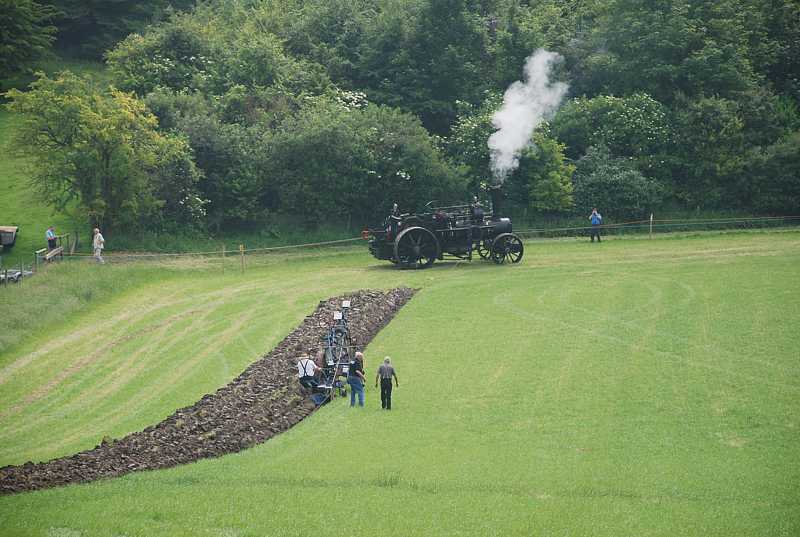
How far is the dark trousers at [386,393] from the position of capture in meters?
22.3

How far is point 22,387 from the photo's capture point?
24859 mm

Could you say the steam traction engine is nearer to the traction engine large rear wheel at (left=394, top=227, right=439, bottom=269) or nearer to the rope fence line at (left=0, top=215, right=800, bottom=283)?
the traction engine large rear wheel at (left=394, top=227, right=439, bottom=269)

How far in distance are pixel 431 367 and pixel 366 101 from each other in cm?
3026

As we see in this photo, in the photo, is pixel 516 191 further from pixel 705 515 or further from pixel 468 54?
pixel 705 515

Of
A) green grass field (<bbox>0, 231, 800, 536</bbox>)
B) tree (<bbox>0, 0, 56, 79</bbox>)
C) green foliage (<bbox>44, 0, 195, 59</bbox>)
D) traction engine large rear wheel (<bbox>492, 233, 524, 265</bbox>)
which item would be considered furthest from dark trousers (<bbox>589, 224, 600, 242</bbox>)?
tree (<bbox>0, 0, 56, 79</bbox>)

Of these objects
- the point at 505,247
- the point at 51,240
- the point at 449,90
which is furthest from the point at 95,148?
the point at 449,90

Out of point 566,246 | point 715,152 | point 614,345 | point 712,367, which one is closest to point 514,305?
point 614,345

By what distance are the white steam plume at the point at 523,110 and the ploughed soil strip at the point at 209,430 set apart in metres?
21.2

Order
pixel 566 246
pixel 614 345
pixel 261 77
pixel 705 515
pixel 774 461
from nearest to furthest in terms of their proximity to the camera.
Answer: pixel 705 515 → pixel 774 461 → pixel 614 345 → pixel 566 246 → pixel 261 77

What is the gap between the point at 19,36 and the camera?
5588 cm

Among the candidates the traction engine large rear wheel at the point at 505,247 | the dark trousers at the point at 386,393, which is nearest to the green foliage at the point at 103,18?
the traction engine large rear wheel at the point at 505,247

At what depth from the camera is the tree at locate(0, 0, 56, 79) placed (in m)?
54.7

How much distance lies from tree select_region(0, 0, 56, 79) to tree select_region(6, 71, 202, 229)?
15009 millimetres

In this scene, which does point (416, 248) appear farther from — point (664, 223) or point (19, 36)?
point (19, 36)
